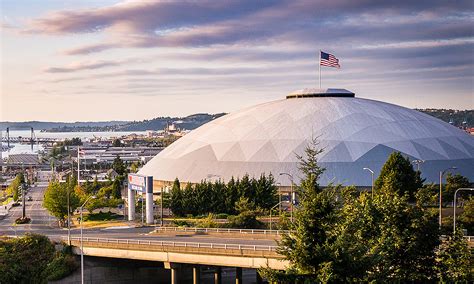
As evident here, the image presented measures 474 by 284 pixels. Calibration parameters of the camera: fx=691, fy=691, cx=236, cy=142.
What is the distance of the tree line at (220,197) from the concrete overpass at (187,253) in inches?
985

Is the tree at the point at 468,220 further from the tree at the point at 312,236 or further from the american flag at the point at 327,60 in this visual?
the american flag at the point at 327,60

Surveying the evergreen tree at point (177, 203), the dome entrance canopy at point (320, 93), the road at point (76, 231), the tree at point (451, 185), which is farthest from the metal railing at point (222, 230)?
the dome entrance canopy at point (320, 93)

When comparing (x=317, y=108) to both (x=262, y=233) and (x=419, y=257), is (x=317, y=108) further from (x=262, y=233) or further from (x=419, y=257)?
(x=419, y=257)

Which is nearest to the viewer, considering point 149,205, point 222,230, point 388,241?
point 388,241

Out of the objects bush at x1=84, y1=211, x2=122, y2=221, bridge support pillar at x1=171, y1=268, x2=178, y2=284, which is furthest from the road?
bush at x1=84, y1=211, x2=122, y2=221

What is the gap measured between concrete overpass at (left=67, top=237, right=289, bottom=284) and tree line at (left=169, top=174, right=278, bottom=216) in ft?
82.1

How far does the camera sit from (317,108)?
112 metres

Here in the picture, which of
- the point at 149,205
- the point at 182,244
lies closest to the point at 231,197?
the point at 149,205

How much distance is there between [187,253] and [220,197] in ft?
107

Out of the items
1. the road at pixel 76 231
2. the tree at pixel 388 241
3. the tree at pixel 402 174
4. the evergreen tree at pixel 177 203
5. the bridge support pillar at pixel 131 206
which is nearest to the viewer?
the tree at pixel 388 241

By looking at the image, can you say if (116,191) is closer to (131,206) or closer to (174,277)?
(131,206)

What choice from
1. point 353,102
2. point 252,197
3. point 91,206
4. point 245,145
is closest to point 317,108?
point 353,102

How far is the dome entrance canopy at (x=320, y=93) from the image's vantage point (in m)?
120

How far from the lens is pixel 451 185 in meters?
85.6
